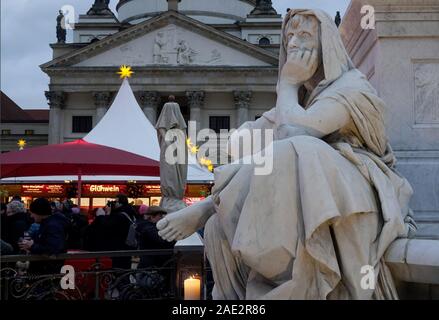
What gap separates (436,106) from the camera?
3307mm

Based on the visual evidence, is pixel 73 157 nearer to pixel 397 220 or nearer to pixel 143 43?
pixel 397 220

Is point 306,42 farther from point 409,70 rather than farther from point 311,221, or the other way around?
point 311,221

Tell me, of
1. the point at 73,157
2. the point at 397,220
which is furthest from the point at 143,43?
the point at 397,220

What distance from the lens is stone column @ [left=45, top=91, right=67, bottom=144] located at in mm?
44125

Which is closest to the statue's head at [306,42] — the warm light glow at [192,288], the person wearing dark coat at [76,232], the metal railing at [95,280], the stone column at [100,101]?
the warm light glow at [192,288]

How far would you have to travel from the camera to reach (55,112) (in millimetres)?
44312

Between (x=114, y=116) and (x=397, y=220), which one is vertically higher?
(x=114, y=116)

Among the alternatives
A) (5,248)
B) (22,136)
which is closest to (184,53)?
(22,136)

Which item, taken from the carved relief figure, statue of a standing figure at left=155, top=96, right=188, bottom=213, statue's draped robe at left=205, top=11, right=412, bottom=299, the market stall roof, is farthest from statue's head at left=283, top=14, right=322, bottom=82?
the carved relief figure

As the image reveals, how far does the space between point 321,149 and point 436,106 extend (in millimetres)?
1434

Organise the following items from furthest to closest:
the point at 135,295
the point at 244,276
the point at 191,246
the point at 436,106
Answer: the point at 135,295 < the point at 191,246 < the point at 436,106 < the point at 244,276

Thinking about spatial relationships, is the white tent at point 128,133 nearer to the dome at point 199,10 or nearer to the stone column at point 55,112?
the stone column at point 55,112

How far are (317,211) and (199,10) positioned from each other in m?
52.2

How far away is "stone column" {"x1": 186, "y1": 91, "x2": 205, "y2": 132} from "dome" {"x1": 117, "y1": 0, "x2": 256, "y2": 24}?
1105cm
